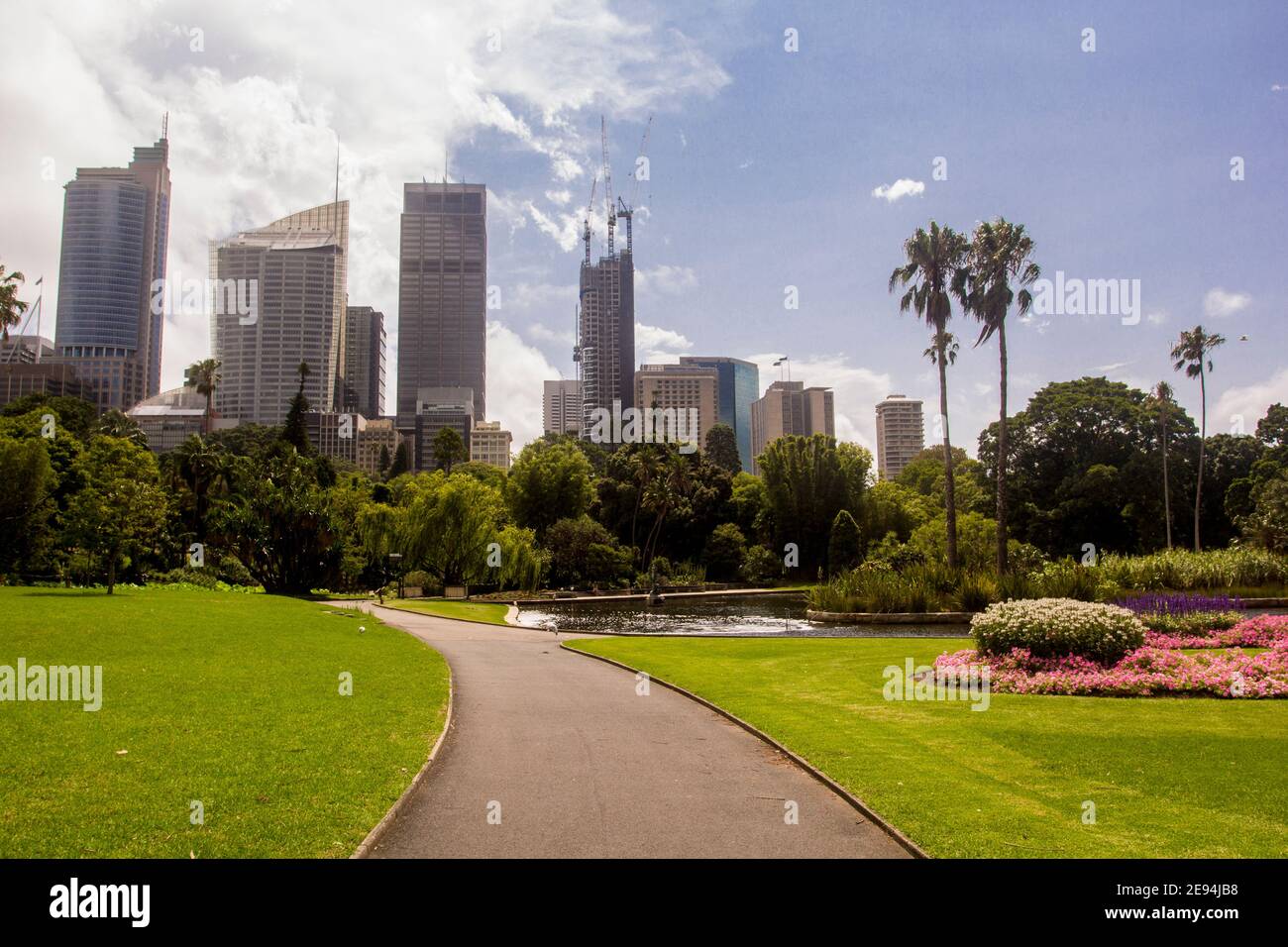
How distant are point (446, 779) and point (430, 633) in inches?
785

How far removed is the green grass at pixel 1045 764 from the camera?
736cm

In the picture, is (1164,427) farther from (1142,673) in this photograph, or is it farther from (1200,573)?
(1142,673)

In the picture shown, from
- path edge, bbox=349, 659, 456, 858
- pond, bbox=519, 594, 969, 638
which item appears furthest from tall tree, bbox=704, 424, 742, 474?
path edge, bbox=349, 659, 456, 858

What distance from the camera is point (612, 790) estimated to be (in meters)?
8.94

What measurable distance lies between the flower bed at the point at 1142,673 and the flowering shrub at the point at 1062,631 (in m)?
0.19

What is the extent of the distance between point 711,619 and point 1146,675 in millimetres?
25177

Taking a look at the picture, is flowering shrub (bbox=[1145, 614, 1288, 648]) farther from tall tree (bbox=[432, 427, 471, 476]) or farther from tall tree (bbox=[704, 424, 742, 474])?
tall tree (bbox=[704, 424, 742, 474])

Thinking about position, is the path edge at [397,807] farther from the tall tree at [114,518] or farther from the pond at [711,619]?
the tall tree at [114,518]

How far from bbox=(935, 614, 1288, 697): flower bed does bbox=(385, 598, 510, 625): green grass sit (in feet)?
74.3

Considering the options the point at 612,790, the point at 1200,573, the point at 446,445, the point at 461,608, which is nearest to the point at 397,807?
the point at 612,790
